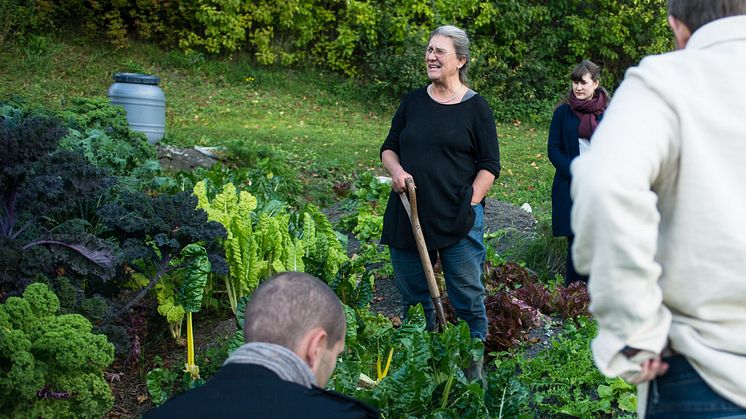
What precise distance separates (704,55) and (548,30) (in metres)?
18.5

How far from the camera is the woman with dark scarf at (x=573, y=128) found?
Result: 265 inches

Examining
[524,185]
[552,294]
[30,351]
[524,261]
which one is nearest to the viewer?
[30,351]

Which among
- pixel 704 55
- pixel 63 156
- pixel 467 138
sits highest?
pixel 704 55

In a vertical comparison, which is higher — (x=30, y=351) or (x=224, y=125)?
(x=30, y=351)

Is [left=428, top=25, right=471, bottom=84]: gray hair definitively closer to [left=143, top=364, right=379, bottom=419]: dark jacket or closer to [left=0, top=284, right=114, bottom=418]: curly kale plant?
[left=0, top=284, right=114, bottom=418]: curly kale plant

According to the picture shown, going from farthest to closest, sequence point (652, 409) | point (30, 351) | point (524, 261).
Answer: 1. point (524, 261)
2. point (30, 351)
3. point (652, 409)

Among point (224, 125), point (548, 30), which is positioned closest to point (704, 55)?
point (224, 125)

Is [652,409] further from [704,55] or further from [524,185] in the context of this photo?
[524,185]

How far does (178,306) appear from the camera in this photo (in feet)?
16.2

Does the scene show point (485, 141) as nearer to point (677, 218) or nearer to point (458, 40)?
point (458, 40)

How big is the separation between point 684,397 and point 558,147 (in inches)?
Answer: 201

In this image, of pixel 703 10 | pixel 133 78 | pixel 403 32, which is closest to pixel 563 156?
pixel 703 10

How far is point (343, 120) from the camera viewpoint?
16.6 meters

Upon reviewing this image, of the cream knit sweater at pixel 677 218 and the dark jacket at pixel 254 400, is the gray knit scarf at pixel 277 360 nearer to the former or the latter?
the dark jacket at pixel 254 400
